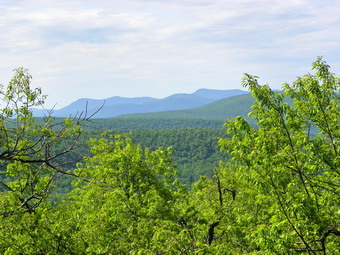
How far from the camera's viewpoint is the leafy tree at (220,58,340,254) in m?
10.7

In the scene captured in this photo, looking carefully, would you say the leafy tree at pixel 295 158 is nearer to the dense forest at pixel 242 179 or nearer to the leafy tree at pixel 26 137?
the dense forest at pixel 242 179

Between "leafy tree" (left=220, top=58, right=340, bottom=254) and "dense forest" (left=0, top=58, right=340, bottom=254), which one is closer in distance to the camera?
"dense forest" (left=0, top=58, right=340, bottom=254)

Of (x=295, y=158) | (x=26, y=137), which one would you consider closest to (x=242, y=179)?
(x=295, y=158)

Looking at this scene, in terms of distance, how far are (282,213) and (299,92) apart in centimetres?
427

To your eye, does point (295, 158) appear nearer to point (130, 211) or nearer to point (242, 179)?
point (242, 179)

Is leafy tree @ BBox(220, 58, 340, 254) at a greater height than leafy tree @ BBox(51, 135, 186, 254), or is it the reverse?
leafy tree @ BBox(220, 58, 340, 254)

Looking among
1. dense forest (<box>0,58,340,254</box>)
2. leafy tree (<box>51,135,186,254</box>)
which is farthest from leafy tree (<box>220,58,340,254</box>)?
leafy tree (<box>51,135,186,254</box>)

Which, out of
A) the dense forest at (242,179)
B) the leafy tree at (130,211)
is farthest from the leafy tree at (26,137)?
the leafy tree at (130,211)

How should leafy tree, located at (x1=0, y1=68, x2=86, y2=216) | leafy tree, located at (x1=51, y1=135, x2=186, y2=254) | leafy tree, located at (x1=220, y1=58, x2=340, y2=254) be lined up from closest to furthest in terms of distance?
leafy tree, located at (x1=0, y1=68, x2=86, y2=216) → leafy tree, located at (x1=220, y1=58, x2=340, y2=254) → leafy tree, located at (x1=51, y1=135, x2=186, y2=254)

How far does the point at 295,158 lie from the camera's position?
11789 millimetres

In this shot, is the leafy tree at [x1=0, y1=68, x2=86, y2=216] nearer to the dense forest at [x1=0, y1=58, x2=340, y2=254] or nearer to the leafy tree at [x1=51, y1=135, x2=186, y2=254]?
the dense forest at [x1=0, y1=58, x2=340, y2=254]

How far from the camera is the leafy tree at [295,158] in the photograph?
10742 mm

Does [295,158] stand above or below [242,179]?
above

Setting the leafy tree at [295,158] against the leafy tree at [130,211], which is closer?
the leafy tree at [295,158]
